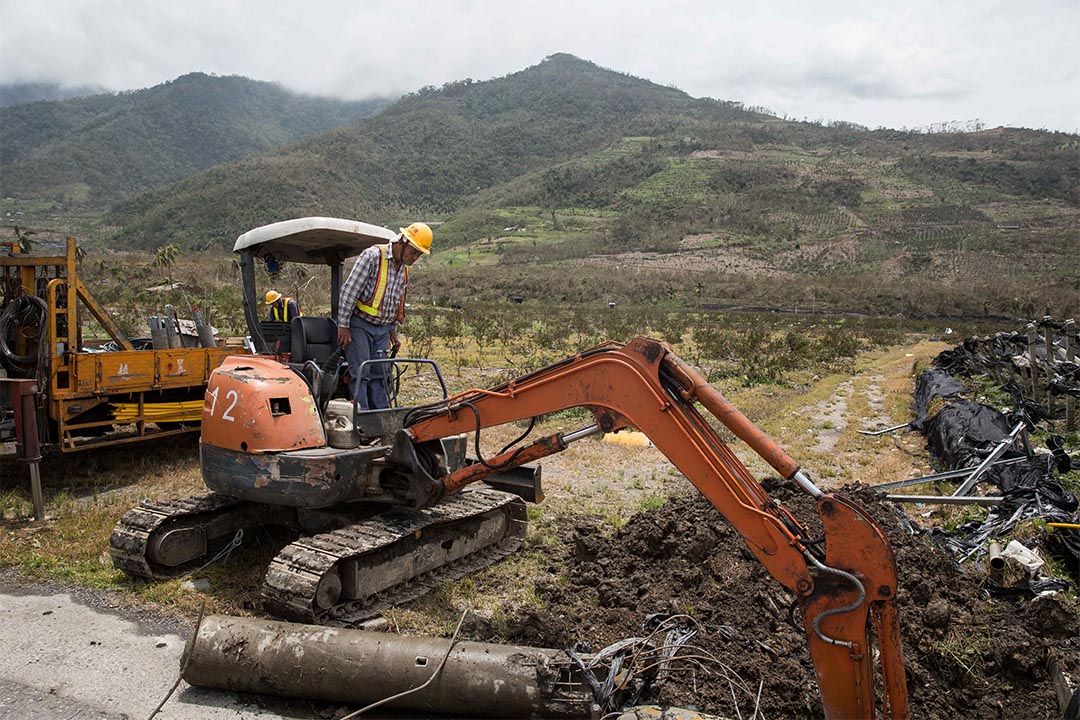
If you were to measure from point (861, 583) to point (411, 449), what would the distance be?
3.13 meters

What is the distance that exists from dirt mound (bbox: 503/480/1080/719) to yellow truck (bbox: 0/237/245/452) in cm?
541

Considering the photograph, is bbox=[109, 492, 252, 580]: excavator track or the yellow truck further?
the yellow truck

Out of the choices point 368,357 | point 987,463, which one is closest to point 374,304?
point 368,357

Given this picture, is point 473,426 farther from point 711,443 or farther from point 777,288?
point 777,288

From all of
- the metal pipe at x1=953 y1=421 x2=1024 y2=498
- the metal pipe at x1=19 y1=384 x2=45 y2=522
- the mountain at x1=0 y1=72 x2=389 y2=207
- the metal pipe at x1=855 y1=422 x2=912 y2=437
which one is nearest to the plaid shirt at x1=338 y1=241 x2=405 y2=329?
the metal pipe at x1=19 y1=384 x2=45 y2=522

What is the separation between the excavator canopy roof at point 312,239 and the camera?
599 cm

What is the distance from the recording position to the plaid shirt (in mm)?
5809

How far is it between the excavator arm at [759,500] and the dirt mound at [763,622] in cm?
61

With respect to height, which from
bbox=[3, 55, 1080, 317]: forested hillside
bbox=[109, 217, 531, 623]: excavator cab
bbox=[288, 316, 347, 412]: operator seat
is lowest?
bbox=[109, 217, 531, 623]: excavator cab

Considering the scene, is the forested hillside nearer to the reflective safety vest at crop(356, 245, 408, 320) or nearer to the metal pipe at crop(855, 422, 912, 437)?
the metal pipe at crop(855, 422, 912, 437)

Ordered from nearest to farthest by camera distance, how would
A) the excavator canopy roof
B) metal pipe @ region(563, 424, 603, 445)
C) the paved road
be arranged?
1. the paved road
2. metal pipe @ region(563, 424, 603, 445)
3. the excavator canopy roof

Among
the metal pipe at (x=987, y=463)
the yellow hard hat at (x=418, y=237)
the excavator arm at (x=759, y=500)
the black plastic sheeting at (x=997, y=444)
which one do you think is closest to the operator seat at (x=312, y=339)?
the yellow hard hat at (x=418, y=237)

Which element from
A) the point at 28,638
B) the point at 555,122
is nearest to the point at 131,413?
the point at 28,638

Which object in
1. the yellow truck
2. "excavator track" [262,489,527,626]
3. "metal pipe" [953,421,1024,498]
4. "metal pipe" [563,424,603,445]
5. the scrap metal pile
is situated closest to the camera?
"metal pipe" [563,424,603,445]
